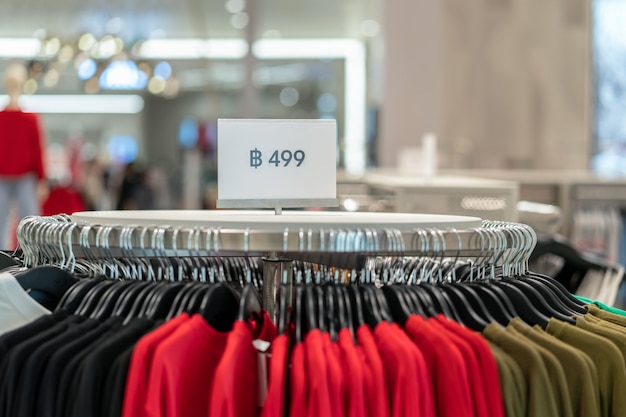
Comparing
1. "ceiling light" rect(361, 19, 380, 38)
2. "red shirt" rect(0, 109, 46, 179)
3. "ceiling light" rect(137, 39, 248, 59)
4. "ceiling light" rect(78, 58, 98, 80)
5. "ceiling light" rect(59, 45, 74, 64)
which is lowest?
"red shirt" rect(0, 109, 46, 179)

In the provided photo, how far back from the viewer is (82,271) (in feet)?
5.26

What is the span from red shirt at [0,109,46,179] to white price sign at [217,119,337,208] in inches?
205

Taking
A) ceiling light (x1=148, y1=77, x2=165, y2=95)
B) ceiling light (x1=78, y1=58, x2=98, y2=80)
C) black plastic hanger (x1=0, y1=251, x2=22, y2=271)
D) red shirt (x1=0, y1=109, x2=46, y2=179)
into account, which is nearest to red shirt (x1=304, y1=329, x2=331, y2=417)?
black plastic hanger (x1=0, y1=251, x2=22, y2=271)

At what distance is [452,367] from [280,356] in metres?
0.24

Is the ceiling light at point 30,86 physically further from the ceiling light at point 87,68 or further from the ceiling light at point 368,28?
the ceiling light at point 368,28

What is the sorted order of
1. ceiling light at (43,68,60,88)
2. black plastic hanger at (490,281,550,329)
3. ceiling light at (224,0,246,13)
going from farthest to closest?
ceiling light at (43,68,60,88), ceiling light at (224,0,246,13), black plastic hanger at (490,281,550,329)

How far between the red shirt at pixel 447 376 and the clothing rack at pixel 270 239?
0.59ft

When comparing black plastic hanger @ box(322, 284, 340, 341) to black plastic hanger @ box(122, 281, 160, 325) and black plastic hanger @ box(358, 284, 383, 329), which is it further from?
black plastic hanger @ box(122, 281, 160, 325)

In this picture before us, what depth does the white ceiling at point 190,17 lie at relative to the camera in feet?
31.3

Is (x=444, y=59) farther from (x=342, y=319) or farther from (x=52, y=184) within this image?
(x=342, y=319)

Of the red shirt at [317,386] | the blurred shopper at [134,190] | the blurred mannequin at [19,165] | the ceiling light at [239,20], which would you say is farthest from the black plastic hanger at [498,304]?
the blurred shopper at [134,190]

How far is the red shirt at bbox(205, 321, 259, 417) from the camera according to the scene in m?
1.13

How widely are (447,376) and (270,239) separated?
331 mm

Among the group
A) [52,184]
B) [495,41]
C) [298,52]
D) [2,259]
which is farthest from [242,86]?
[2,259]
